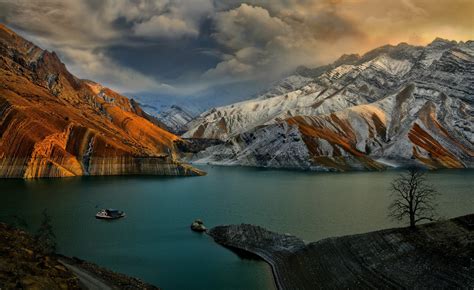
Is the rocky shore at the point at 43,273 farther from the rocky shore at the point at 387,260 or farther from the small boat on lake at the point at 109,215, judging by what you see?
the small boat on lake at the point at 109,215

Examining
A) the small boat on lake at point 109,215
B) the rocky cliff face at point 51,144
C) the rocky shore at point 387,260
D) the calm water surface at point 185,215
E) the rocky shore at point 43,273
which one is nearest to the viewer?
the rocky shore at point 43,273

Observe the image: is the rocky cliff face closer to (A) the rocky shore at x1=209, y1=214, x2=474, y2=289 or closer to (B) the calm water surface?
(B) the calm water surface

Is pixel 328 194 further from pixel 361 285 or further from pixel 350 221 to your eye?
pixel 361 285

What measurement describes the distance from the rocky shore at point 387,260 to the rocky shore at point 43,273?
17.2m

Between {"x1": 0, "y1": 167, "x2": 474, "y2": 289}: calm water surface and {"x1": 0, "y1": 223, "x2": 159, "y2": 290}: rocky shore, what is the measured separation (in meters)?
4.80

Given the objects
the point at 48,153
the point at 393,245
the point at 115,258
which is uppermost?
the point at 48,153

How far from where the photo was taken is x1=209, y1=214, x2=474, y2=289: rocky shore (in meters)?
34.6

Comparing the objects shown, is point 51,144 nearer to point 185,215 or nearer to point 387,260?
point 185,215

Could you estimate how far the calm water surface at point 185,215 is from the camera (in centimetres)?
4938

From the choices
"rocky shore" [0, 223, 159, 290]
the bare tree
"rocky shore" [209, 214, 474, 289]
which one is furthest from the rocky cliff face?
"rocky shore" [209, 214, 474, 289]

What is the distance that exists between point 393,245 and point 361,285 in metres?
6.49

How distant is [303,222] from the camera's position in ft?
235

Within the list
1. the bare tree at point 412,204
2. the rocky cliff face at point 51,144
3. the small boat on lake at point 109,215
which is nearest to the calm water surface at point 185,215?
the small boat on lake at point 109,215

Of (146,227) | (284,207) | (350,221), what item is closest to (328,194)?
(284,207)
